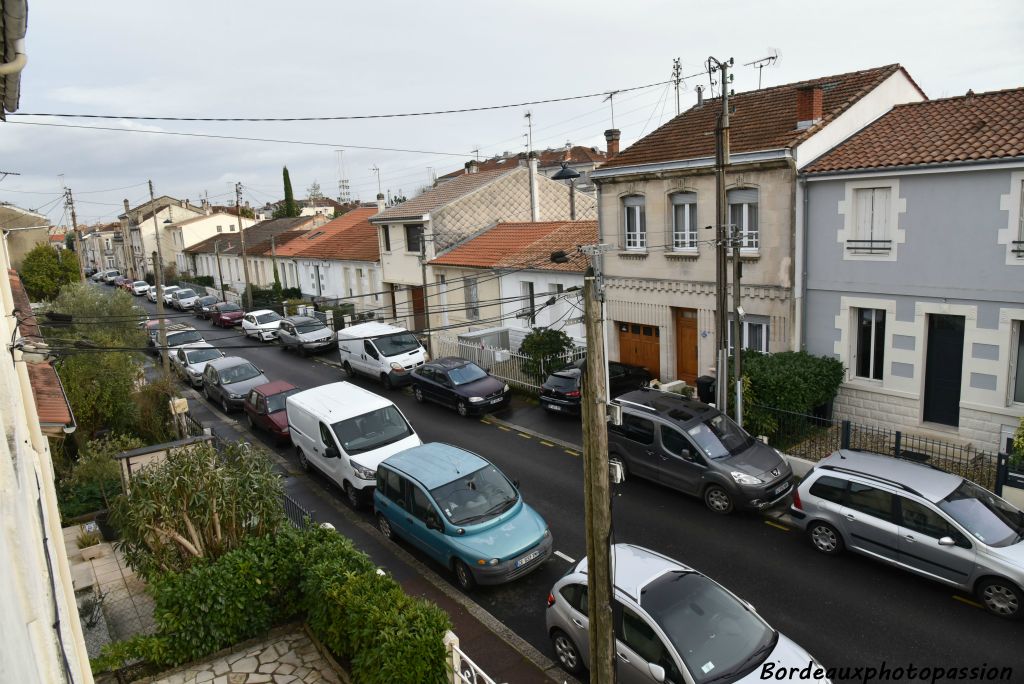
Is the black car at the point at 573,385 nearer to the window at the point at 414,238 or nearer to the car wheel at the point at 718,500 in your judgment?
the car wheel at the point at 718,500

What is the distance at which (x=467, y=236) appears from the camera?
31.2 metres

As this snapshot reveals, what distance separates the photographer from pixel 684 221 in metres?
19.5

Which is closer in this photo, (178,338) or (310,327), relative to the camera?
(178,338)

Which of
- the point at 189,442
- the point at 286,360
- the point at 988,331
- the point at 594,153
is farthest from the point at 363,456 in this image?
the point at 594,153

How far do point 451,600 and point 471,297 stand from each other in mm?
19103

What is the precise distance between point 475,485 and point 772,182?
11.0 meters

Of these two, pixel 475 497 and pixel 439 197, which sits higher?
pixel 439 197

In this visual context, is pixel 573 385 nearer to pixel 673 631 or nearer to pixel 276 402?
pixel 276 402

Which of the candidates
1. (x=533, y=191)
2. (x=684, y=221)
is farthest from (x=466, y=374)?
(x=533, y=191)

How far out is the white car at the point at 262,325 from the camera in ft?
112

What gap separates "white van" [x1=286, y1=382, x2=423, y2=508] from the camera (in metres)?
14.3

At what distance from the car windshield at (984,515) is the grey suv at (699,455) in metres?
3.13

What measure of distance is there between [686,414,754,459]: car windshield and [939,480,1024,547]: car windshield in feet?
12.8

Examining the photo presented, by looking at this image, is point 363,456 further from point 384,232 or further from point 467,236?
point 384,232
